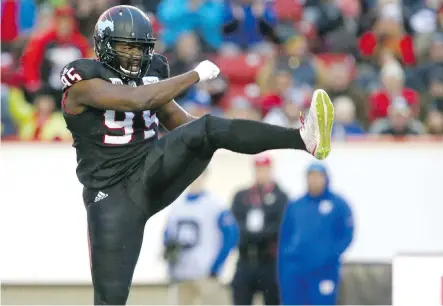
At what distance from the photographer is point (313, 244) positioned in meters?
10.9

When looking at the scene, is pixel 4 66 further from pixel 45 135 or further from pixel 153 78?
pixel 153 78

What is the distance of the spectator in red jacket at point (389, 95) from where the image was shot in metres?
13.0

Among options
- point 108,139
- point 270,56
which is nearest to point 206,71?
point 108,139

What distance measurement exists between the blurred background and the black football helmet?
4764 millimetres

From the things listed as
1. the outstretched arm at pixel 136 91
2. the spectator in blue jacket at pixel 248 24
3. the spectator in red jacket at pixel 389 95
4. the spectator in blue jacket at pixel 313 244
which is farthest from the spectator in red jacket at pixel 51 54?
the outstretched arm at pixel 136 91

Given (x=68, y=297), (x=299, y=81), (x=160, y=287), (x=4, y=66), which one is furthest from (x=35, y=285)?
(x=299, y=81)

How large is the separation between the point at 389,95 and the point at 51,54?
3.82 metres

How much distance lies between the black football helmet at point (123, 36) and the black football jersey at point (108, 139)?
81 millimetres

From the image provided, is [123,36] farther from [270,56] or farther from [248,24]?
[248,24]

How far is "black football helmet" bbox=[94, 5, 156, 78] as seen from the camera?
22.3ft

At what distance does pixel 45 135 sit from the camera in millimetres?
12383

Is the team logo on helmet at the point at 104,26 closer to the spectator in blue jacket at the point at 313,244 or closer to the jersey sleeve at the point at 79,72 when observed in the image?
the jersey sleeve at the point at 79,72

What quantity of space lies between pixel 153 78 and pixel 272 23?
715 centimetres

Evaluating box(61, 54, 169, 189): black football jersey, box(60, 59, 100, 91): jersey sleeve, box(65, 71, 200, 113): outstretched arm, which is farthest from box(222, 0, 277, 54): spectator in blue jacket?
box(65, 71, 200, 113): outstretched arm
